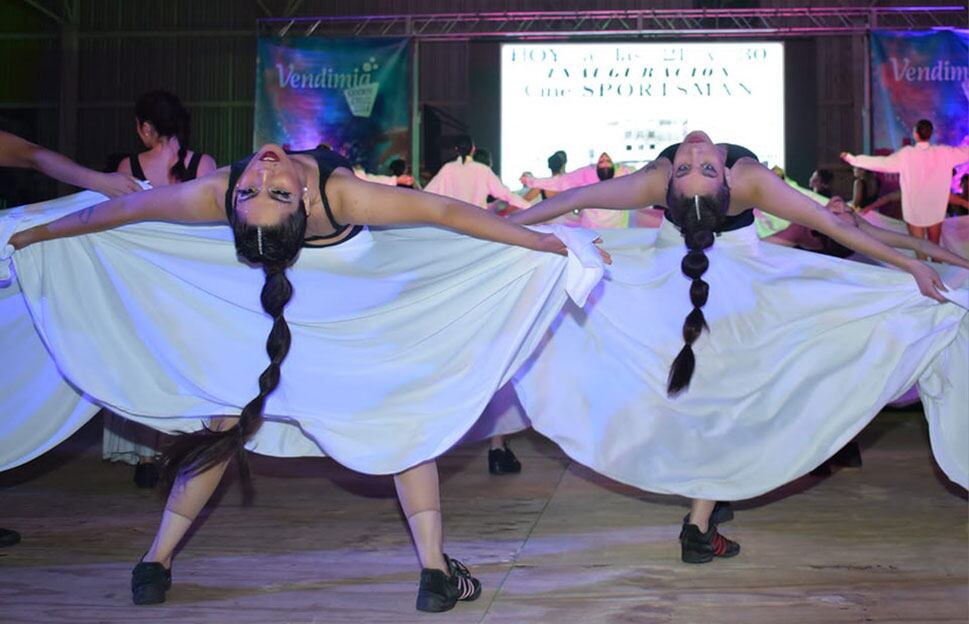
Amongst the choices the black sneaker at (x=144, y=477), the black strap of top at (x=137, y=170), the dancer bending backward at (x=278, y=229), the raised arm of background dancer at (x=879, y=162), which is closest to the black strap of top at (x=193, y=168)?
the black strap of top at (x=137, y=170)

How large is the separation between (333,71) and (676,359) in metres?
9.93

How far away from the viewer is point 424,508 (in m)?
3.13

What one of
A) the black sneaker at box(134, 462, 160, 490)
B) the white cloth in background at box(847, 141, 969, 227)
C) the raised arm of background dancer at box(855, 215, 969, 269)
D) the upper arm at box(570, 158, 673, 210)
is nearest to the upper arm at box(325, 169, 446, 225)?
the upper arm at box(570, 158, 673, 210)

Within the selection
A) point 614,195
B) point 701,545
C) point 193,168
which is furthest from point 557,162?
point 701,545

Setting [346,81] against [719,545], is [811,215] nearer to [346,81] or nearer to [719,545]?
[719,545]

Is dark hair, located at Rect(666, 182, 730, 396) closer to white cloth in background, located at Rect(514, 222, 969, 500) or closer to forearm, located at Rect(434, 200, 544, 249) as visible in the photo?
white cloth in background, located at Rect(514, 222, 969, 500)

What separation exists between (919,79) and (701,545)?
986 centimetres

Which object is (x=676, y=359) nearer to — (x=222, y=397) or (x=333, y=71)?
(x=222, y=397)

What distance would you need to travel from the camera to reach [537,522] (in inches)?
167

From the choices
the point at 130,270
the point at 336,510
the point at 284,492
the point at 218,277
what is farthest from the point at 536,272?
the point at 284,492

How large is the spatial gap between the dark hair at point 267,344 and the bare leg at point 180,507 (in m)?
0.09

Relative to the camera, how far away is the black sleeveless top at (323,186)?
3008 millimetres

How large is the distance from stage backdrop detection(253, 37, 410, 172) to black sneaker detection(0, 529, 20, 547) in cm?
931

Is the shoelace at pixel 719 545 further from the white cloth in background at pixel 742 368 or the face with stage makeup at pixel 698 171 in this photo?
the face with stage makeup at pixel 698 171
